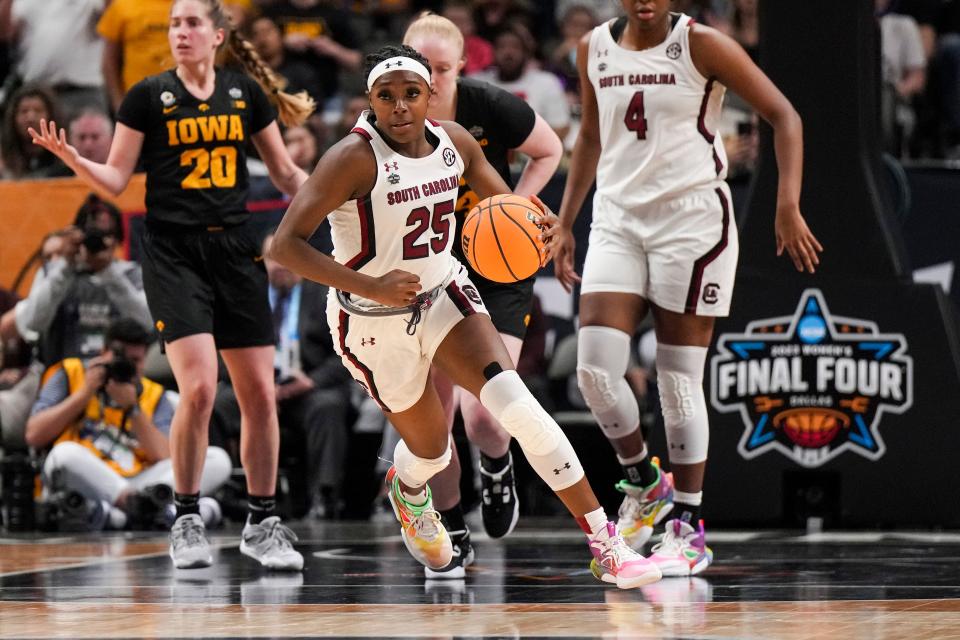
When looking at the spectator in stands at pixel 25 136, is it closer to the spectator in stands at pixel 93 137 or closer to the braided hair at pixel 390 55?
the spectator in stands at pixel 93 137

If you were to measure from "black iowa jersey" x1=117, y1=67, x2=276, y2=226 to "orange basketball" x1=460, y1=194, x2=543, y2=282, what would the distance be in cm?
160

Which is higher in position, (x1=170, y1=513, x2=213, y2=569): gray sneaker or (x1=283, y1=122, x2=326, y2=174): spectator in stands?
(x1=283, y1=122, x2=326, y2=174): spectator in stands

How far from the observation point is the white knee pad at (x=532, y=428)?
17.6ft

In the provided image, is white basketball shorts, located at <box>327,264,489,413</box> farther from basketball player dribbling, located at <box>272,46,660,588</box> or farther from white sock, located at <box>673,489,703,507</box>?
white sock, located at <box>673,489,703,507</box>

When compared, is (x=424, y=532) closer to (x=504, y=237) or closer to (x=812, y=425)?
(x=504, y=237)

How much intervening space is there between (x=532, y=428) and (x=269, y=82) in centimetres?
266

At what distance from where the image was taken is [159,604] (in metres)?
5.48

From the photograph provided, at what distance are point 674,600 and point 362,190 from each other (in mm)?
1783

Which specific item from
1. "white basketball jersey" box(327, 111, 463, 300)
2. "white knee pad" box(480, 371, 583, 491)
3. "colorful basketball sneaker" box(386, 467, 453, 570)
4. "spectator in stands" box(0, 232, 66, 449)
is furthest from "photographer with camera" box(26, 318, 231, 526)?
"white knee pad" box(480, 371, 583, 491)

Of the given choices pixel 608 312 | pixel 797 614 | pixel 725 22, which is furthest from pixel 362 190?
pixel 725 22

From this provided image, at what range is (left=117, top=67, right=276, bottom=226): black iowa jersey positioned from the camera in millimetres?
6727

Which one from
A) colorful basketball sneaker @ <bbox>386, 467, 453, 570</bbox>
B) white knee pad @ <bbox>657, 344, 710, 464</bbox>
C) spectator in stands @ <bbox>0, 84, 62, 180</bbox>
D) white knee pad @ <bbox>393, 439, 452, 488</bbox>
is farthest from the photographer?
spectator in stands @ <bbox>0, 84, 62, 180</bbox>

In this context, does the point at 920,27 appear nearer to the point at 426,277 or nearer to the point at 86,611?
the point at 426,277

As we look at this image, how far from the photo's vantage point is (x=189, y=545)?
659 centimetres
